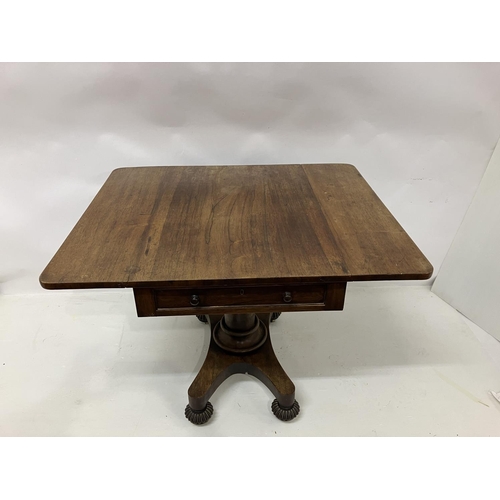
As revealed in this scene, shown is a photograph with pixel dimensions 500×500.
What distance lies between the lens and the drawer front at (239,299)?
42.4 inches

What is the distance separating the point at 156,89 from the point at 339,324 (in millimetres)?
1338

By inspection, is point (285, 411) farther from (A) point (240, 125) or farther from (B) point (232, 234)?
(A) point (240, 125)

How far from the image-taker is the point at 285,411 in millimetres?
1411

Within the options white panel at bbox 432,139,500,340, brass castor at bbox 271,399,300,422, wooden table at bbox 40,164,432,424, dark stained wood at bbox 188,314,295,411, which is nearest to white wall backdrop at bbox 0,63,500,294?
white panel at bbox 432,139,500,340

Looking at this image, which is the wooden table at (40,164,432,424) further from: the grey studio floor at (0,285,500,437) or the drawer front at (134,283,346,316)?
the grey studio floor at (0,285,500,437)

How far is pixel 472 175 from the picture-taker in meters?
1.84

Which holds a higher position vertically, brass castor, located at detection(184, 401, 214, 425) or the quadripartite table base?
the quadripartite table base

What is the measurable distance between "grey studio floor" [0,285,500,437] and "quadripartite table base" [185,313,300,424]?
2.3 inches

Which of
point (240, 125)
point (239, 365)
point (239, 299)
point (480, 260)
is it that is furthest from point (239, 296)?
point (480, 260)

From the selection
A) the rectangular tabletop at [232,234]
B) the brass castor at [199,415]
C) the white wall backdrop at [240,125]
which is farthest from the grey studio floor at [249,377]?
the rectangular tabletop at [232,234]

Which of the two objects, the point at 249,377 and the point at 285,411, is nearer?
the point at 285,411

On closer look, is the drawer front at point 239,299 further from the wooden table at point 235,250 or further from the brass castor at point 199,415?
the brass castor at point 199,415

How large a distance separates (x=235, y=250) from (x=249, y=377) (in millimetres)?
735

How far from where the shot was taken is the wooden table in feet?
3.32
